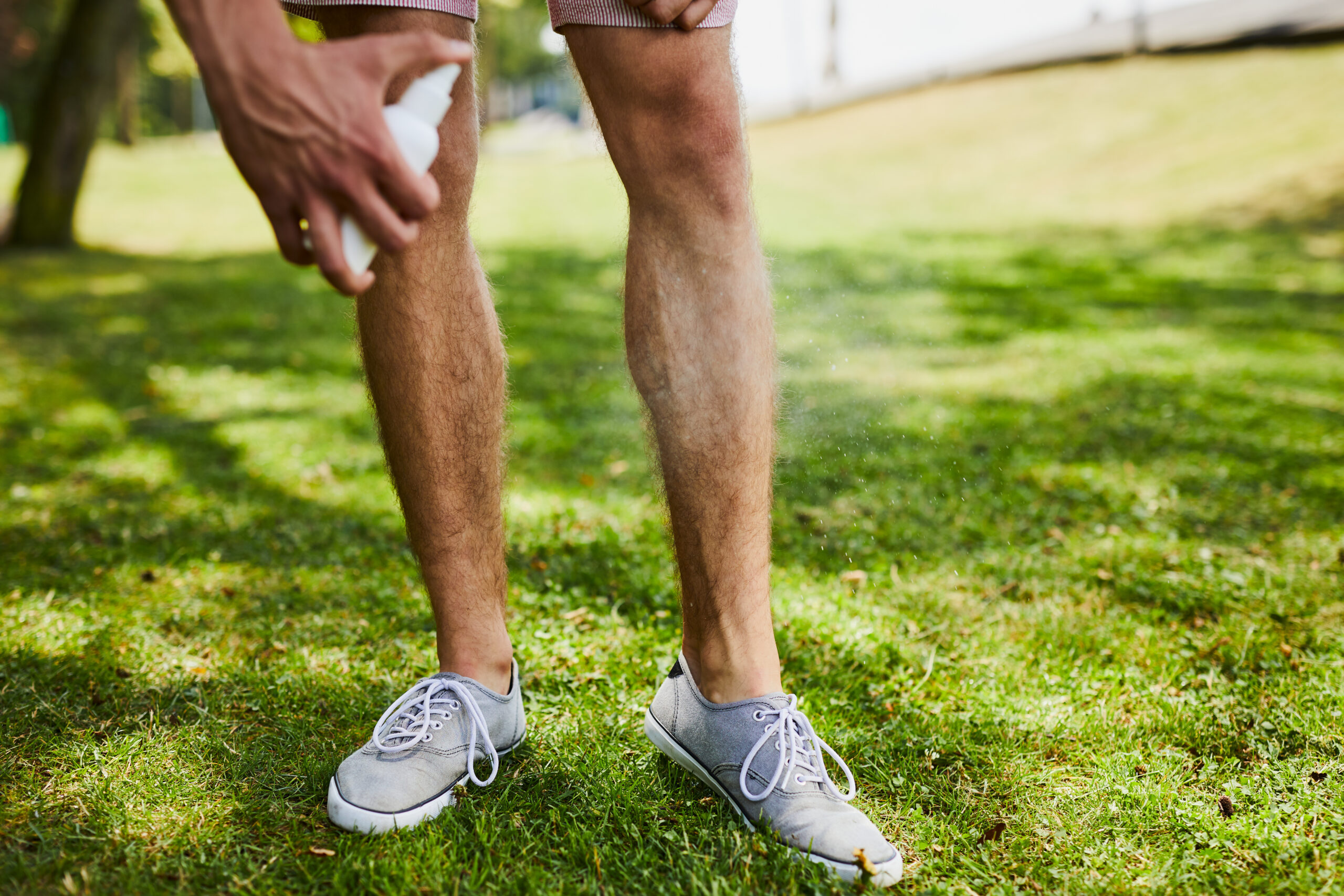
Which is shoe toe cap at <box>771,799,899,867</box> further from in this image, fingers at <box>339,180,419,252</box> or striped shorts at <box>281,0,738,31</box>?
striped shorts at <box>281,0,738,31</box>

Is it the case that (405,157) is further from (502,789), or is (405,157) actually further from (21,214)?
(21,214)

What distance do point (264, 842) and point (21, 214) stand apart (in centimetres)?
905

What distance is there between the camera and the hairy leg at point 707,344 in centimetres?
130

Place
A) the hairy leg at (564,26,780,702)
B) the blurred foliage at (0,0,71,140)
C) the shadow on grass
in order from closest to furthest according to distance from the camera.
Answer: the hairy leg at (564,26,780,702)
the shadow on grass
the blurred foliage at (0,0,71,140)

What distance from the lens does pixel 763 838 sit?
1288mm

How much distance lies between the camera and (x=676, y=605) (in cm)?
205

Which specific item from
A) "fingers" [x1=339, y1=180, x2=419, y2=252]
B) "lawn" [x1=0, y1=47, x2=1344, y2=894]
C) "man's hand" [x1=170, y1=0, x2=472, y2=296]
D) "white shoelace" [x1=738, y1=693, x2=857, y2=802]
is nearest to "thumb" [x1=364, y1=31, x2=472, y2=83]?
"man's hand" [x1=170, y1=0, x2=472, y2=296]

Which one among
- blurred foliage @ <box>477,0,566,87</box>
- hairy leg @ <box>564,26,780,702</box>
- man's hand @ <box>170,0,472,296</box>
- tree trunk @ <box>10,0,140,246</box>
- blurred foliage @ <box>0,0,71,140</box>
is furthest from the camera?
blurred foliage @ <box>477,0,566,87</box>

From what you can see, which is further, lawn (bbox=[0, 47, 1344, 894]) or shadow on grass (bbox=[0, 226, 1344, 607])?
shadow on grass (bbox=[0, 226, 1344, 607])

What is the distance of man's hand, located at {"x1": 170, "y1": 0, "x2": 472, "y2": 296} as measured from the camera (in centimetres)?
94

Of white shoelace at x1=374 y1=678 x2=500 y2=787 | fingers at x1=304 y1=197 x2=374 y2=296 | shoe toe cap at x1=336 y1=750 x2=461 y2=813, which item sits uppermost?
fingers at x1=304 y1=197 x2=374 y2=296

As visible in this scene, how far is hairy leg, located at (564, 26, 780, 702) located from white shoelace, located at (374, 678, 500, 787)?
0.35 meters

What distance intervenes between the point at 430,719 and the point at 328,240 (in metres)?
0.76

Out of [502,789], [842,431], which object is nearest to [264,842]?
[502,789]
